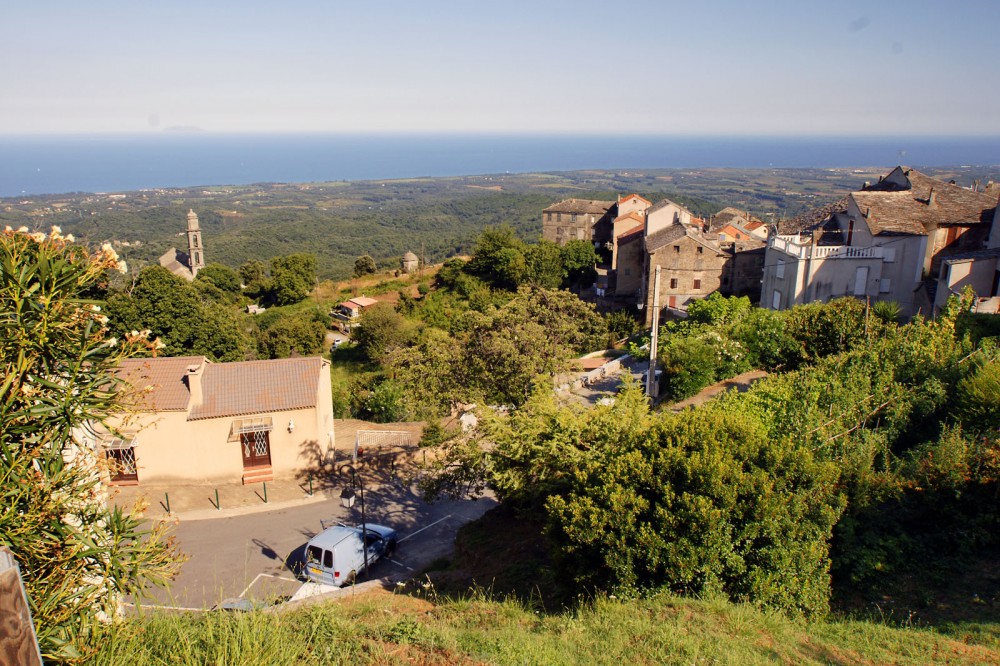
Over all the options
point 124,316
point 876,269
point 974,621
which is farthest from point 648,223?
point 974,621

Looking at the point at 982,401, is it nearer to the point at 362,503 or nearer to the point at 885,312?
the point at 885,312

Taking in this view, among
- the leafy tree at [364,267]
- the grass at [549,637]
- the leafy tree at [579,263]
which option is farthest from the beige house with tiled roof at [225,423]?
the leafy tree at [364,267]

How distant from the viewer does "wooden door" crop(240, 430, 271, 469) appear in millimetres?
19094

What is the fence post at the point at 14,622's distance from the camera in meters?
3.29

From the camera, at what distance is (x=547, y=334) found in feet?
58.0

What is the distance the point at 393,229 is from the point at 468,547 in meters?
133

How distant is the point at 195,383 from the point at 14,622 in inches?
643

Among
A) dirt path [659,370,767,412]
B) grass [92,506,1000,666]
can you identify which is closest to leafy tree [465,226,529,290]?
dirt path [659,370,767,412]

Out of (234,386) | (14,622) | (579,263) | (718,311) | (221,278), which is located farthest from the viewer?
(221,278)

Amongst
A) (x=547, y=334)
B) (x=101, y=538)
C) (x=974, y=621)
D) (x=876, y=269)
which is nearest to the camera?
(x=101, y=538)

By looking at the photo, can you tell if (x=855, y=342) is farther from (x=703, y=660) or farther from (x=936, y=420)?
(x=703, y=660)

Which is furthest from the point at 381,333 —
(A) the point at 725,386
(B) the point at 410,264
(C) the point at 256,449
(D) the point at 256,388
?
(B) the point at 410,264

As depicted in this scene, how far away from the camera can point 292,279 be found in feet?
173

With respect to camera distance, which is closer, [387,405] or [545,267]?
[387,405]
